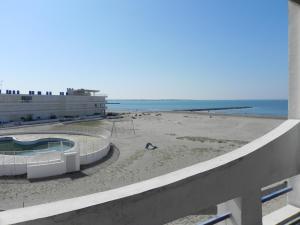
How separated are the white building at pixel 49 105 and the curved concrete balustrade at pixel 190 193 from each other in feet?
173

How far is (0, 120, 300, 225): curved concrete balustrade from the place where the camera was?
1.98 metres

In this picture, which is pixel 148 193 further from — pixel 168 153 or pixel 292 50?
pixel 168 153

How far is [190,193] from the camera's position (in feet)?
8.38

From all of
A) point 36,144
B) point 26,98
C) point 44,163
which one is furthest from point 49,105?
point 44,163

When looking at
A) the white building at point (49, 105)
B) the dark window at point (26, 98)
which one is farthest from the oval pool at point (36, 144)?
the dark window at point (26, 98)

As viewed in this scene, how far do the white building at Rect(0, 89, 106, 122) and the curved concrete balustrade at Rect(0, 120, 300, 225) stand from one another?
52864mm

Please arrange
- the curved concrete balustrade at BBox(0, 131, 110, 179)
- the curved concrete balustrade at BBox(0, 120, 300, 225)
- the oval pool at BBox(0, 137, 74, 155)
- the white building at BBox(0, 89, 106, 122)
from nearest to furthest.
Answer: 1. the curved concrete balustrade at BBox(0, 120, 300, 225)
2. the curved concrete balustrade at BBox(0, 131, 110, 179)
3. the oval pool at BBox(0, 137, 74, 155)
4. the white building at BBox(0, 89, 106, 122)

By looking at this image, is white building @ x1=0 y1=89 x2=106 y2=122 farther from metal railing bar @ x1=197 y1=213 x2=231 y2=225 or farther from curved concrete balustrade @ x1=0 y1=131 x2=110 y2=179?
metal railing bar @ x1=197 y1=213 x2=231 y2=225

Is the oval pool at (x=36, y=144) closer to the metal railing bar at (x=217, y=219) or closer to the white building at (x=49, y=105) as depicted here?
the white building at (x=49, y=105)

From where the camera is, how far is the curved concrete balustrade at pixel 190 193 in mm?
1977

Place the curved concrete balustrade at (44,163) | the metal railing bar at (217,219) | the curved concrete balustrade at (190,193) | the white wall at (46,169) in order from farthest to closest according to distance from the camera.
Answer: the curved concrete balustrade at (44,163) < the white wall at (46,169) < the metal railing bar at (217,219) < the curved concrete balustrade at (190,193)

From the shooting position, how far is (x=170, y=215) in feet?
8.06

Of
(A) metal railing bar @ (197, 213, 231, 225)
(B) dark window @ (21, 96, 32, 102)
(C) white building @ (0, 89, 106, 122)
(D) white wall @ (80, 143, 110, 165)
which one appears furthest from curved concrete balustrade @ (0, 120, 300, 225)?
(B) dark window @ (21, 96, 32, 102)

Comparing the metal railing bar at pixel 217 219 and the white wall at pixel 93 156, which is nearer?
the metal railing bar at pixel 217 219
